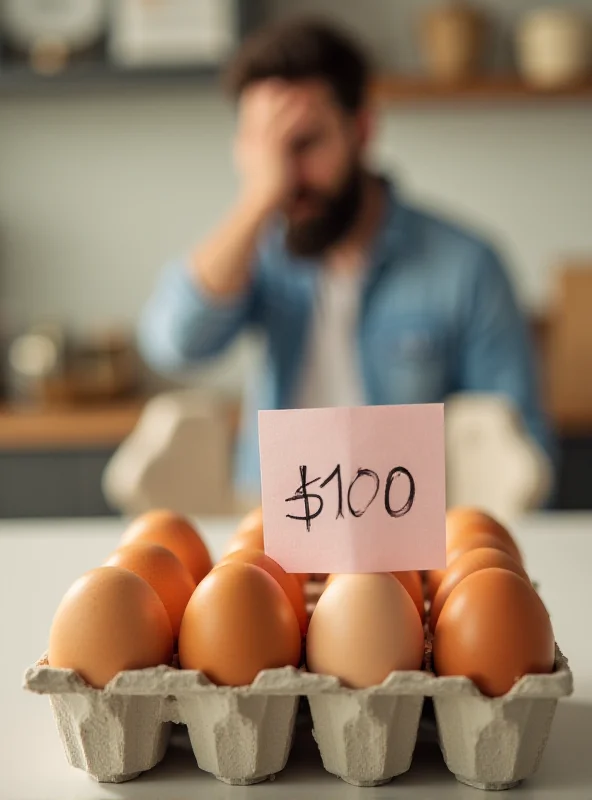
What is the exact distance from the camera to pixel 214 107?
9.93 feet

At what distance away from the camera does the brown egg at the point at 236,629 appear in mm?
556

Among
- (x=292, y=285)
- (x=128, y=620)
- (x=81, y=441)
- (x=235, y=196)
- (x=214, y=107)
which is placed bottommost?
(x=81, y=441)

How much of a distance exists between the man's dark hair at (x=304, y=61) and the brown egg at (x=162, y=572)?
1.32 metres

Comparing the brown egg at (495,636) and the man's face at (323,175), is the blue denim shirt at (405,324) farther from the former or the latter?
the brown egg at (495,636)

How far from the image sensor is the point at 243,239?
72.7 inches

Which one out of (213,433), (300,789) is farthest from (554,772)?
(213,433)

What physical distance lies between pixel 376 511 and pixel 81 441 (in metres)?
2.17

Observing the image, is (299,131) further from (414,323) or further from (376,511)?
(376,511)

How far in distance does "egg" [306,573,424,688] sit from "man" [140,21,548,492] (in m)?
1.32

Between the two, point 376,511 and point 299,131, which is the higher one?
point 299,131

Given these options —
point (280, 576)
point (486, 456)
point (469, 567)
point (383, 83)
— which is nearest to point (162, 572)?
point (280, 576)

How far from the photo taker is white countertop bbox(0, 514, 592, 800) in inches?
22.2

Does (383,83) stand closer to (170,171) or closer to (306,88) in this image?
(170,171)

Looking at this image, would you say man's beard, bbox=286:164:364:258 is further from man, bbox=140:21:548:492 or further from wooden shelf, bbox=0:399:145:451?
wooden shelf, bbox=0:399:145:451
